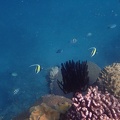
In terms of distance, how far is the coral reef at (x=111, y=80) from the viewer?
22.3 ft

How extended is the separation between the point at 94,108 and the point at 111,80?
96.3 inches

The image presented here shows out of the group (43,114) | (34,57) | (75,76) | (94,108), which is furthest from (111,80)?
(34,57)

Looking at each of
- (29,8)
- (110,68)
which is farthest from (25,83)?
(29,8)

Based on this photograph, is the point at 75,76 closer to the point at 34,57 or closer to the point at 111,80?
the point at 111,80

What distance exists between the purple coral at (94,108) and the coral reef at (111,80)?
6.01 ft

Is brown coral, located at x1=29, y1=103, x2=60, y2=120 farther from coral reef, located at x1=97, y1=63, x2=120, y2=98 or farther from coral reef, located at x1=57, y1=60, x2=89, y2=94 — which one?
coral reef, located at x1=97, y1=63, x2=120, y2=98

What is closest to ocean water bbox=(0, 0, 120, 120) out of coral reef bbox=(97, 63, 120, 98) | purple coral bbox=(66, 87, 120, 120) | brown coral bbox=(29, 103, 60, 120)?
coral reef bbox=(97, 63, 120, 98)

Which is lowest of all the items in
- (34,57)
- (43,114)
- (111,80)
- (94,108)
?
(94,108)

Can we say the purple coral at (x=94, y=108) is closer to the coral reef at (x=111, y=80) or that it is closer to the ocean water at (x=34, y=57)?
the coral reef at (x=111, y=80)

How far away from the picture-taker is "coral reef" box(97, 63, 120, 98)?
22.3 feet

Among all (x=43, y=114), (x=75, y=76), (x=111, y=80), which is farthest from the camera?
(x=111, y=80)

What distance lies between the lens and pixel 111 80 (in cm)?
703

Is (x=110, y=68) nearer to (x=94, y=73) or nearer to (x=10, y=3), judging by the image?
(x=94, y=73)

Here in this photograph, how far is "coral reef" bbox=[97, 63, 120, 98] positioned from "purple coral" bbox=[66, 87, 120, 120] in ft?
6.01
